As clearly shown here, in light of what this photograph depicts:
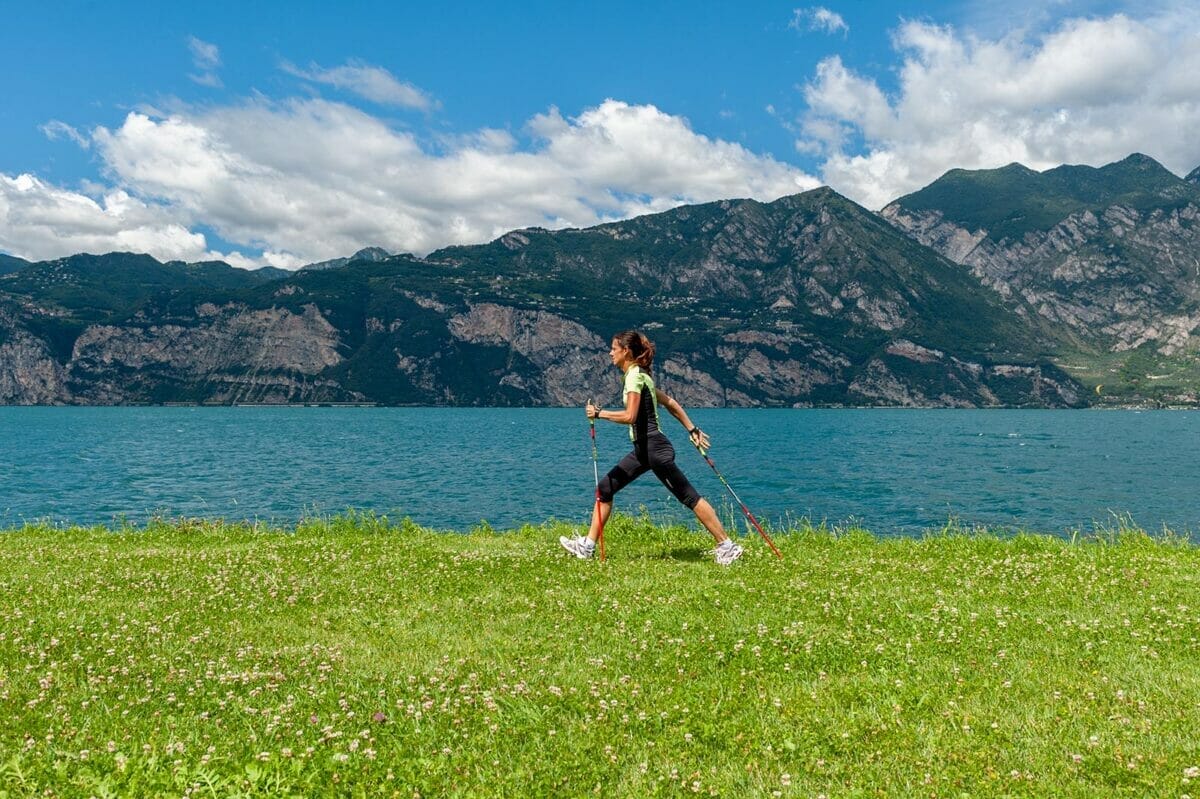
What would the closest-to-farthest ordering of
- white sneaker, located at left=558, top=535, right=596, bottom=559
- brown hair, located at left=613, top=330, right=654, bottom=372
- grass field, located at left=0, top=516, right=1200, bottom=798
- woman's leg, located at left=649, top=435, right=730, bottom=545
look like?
1. grass field, located at left=0, top=516, right=1200, bottom=798
2. brown hair, located at left=613, top=330, right=654, bottom=372
3. woman's leg, located at left=649, top=435, right=730, bottom=545
4. white sneaker, located at left=558, top=535, right=596, bottom=559

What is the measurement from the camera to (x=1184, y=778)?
18.0 feet

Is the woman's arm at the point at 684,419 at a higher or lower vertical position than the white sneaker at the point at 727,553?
higher

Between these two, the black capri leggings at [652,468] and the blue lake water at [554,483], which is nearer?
the black capri leggings at [652,468]

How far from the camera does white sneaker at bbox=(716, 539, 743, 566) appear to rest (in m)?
14.5

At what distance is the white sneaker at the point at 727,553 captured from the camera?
1448cm

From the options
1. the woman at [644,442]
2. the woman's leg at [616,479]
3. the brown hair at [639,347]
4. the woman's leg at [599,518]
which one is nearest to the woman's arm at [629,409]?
the woman at [644,442]

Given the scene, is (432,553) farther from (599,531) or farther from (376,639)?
(376,639)

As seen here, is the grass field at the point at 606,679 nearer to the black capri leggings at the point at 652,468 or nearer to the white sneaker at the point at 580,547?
the white sneaker at the point at 580,547

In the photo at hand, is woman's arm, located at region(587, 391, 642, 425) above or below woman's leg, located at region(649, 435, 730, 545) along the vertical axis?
above

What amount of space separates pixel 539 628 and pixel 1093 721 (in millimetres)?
6345

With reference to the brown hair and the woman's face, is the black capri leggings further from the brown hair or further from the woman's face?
the woman's face

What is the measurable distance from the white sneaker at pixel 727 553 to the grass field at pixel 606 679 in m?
0.35

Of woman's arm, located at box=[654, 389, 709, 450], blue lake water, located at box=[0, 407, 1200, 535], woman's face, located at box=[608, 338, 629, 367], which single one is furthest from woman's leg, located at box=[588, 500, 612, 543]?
blue lake water, located at box=[0, 407, 1200, 535]

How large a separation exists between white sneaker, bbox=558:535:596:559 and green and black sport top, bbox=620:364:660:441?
2568 millimetres
